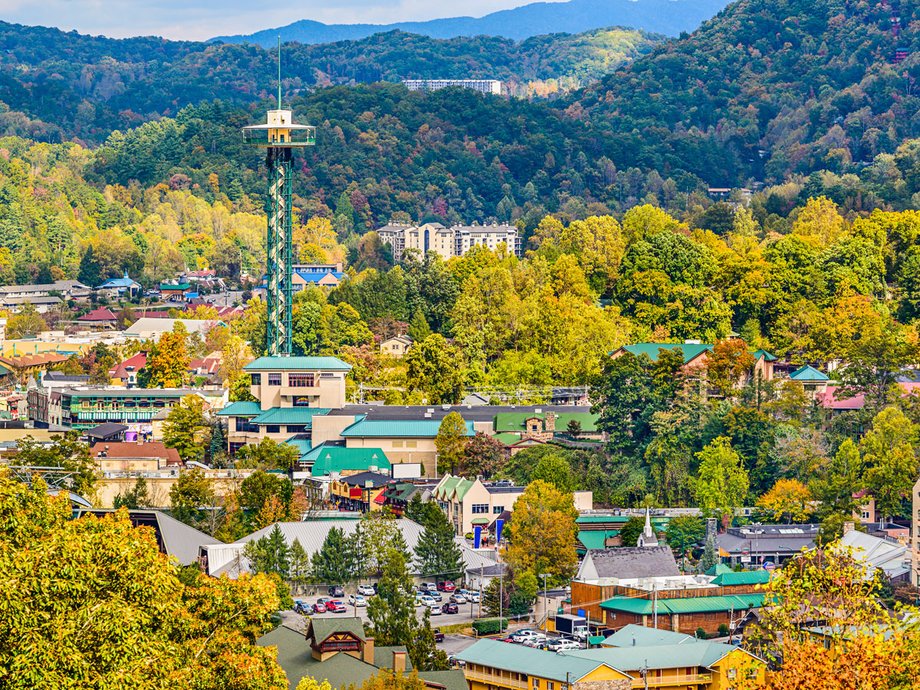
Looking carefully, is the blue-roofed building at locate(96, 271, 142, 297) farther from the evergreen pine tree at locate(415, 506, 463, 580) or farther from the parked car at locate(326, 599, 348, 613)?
the parked car at locate(326, 599, 348, 613)

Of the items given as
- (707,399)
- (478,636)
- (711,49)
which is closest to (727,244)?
(707,399)

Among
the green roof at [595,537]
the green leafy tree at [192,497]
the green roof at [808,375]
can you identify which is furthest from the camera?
the green roof at [808,375]

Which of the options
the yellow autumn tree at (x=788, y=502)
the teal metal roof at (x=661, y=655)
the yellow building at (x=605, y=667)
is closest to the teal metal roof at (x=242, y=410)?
the yellow autumn tree at (x=788, y=502)

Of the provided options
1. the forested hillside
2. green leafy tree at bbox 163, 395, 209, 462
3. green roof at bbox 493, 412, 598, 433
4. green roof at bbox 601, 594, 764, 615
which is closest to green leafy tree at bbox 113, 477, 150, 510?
green leafy tree at bbox 163, 395, 209, 462

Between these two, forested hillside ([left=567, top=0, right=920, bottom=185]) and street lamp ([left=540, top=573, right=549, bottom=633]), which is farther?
forested hillside ([left=567, top=0, right=920, bottom=185])

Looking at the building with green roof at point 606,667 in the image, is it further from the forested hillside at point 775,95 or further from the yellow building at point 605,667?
the forested hillside at point 775,95

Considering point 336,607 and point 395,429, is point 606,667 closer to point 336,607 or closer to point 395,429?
point 336,607
